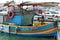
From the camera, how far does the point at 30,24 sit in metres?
4.82

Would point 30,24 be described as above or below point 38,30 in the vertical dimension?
above

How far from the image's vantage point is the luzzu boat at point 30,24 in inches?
185

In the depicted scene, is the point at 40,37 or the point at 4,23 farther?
the point at 4,23

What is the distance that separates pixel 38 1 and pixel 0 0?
4.04ft

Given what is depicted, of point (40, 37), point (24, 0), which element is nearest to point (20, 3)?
point (24, 0)

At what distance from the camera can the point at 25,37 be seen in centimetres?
485

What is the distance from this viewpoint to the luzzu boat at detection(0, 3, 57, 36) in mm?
4688

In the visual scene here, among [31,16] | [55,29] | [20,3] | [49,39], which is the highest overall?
[20,3]

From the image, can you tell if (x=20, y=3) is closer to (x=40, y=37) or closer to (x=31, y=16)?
(x=31, y=16)

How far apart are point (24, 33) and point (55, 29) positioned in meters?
0.96

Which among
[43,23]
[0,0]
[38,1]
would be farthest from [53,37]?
[0,0]

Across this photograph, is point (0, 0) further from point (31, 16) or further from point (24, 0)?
point (31, 16)

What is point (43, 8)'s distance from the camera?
4.70 m

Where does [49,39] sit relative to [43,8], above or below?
below
